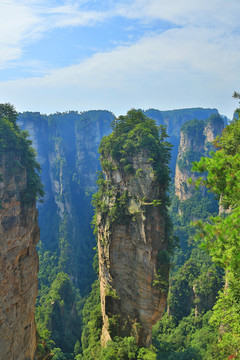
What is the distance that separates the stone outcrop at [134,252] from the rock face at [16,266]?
7.25 meters

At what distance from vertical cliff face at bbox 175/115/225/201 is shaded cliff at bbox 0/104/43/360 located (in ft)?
225

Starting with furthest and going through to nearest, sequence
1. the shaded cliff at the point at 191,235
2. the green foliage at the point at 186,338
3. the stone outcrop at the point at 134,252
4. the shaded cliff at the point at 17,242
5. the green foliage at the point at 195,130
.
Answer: the green foliage at the point at 195,130
the shaded cliff at the point at 191,235
the green foliage at the point at 186,338
the stone outcrop at the point at 134,252
the shaded cliff at the point at 17,242

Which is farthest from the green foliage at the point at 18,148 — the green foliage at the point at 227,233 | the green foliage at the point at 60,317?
the green foliage at the point at 60,317

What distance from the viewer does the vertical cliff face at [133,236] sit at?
76.9ft

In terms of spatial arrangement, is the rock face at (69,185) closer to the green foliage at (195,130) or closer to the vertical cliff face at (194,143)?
the vertical cliff face at (194,143)

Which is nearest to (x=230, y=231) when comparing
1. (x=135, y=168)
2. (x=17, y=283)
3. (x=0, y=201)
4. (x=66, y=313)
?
(x=135, y=168)

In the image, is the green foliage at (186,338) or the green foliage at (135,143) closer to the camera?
the green foliage at (135,143)

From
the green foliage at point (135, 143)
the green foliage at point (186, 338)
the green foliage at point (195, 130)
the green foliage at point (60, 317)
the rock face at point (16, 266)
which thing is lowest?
the green foliage at point (60, 317)

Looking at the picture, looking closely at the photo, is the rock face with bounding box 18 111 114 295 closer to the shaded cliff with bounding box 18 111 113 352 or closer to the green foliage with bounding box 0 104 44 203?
the shaded cliff with bounding box 18 111 113 352

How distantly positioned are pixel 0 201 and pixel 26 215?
3.29m

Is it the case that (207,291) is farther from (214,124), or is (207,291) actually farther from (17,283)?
(214,124)

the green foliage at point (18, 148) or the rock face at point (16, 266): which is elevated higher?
the green foliage at point (18, 148)

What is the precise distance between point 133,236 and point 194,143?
79.9 meters

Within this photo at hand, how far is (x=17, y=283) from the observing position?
911 inches
